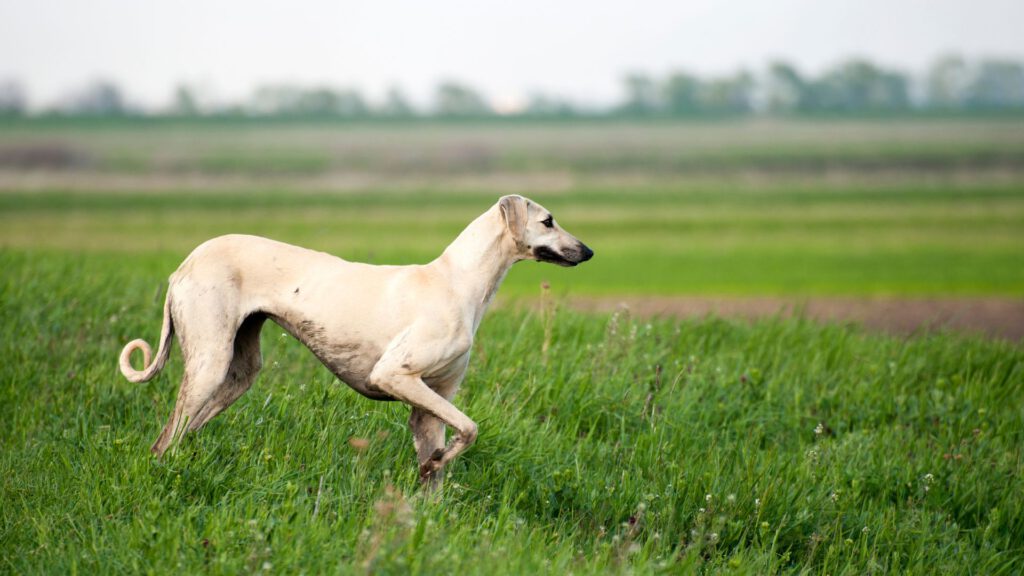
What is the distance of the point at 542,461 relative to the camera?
6.53 metres

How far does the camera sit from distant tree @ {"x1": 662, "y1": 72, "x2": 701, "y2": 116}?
11262cm

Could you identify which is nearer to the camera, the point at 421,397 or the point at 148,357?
the point at 421,397

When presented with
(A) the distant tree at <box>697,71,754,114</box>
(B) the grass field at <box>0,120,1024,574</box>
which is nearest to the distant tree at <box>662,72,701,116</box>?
(A) the distant tree at <box>697,71,754,114</box>

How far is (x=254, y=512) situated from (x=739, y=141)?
10083 cm

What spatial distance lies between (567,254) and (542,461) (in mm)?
1797

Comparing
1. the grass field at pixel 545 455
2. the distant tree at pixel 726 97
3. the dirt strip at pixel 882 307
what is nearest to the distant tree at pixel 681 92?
the distant tree at pixel 726 97

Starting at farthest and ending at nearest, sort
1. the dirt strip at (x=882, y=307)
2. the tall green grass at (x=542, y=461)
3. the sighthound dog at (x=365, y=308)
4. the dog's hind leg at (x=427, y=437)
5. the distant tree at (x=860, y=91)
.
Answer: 1. the distant tree at (x=860, y=91)
2. the dirt strip at (x=882, y=307)
3. the dog's hind leg at (x=427, y=437)
4. the sighthound dog at (x=365, y=308)
5. the tall green grass at (x=542, y=461)

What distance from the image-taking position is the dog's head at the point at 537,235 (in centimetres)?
523

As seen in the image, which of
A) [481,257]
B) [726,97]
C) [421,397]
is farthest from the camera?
[726,97]

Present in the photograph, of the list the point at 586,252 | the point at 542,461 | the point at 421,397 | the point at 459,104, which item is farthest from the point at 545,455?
the point at 459,104

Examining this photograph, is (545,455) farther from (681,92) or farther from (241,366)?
(681,92)

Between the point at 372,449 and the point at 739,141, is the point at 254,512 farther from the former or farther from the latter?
the point at 739,141

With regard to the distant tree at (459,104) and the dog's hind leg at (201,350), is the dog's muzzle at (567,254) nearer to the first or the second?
the dog's hind leg at (201,350)

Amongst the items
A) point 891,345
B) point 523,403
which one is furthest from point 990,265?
point 523,403
